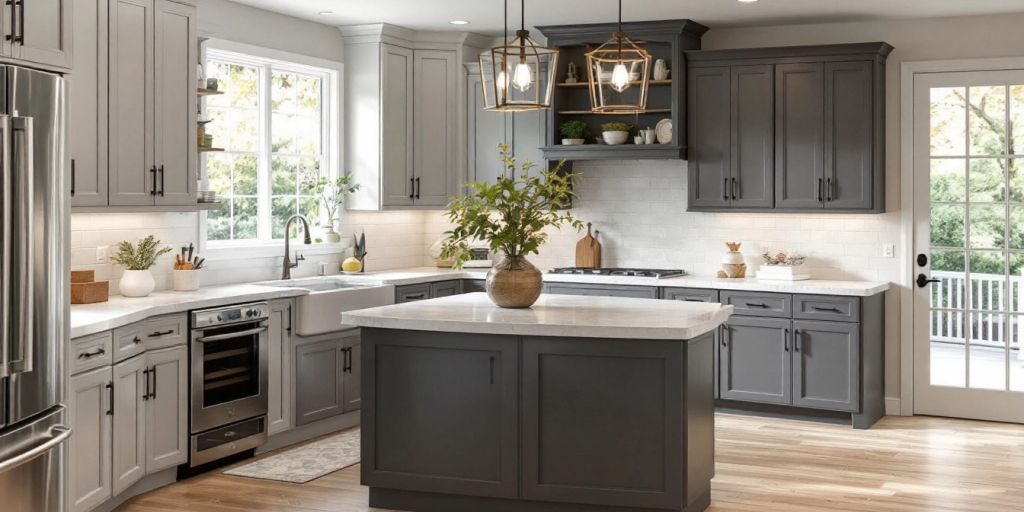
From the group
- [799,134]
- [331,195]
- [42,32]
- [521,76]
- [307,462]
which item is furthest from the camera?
[331,195]

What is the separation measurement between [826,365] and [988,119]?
74.8 inches

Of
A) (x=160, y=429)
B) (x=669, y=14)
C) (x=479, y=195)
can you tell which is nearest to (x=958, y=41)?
(x=669, y=14)

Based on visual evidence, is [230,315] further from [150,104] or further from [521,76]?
[521,76]

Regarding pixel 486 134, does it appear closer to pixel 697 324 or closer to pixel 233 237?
pixel 233 237

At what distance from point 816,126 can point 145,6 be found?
4176mm

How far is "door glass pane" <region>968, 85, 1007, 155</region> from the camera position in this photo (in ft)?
23.5

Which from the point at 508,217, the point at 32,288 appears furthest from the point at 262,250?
the point at 32,288

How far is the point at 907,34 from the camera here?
7371 millimetres

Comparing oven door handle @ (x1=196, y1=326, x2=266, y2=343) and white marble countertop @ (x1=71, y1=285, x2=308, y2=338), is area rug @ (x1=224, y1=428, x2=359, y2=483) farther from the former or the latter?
white marble countertop @ (x1=71, y1=285, x2=308, y2=338)

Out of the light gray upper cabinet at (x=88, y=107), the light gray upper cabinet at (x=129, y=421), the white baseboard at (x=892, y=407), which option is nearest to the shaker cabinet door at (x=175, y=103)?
the light gray upper cabinet at (x=88, y=107)

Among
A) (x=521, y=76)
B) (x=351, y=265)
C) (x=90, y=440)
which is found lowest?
Answer: (x=90, y=440)

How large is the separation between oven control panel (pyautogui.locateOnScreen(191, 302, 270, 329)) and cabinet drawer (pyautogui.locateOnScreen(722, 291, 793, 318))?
2.99m

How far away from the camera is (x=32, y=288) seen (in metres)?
3.77

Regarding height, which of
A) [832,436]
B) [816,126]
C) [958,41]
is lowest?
[832,436]
